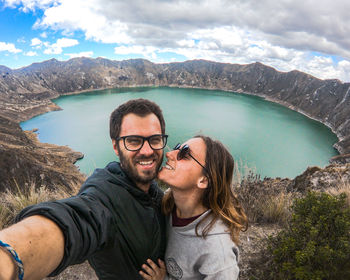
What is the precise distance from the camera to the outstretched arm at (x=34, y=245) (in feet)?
2.84

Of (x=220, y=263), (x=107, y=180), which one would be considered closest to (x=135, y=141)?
(x=107, y=180)

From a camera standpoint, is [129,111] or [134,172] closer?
[134,172]

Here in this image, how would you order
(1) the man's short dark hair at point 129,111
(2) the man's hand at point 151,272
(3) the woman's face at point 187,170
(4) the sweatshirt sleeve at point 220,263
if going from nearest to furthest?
(4) the sweatshirt sleeve at point 220,263 < (2) the man's hand at point 151,272 < (3) the woman's face at point 187,170 < (1) the man's short dark hair at point 129,111

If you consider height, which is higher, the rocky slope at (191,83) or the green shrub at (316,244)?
the rocky slope at (191,83)

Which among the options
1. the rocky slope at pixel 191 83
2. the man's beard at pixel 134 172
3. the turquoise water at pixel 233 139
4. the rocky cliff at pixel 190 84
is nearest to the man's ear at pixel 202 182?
the man's beard at pixel 134 172

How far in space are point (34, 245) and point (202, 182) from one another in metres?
1.45

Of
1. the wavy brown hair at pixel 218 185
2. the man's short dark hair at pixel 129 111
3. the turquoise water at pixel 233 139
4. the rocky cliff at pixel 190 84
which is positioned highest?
the rocky cliff at pixel 190 84

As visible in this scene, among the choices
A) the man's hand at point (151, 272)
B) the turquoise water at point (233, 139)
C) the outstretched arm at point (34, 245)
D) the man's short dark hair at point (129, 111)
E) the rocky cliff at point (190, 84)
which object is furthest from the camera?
the rocky cliff at point (190, 84)

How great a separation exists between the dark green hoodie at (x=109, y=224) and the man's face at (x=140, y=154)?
11 centimetres

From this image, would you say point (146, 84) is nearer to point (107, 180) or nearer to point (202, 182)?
point (202, 182)

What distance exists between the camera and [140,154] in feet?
6.73

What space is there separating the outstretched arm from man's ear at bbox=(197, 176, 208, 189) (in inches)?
49.9

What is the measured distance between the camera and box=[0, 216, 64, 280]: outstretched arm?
34.1 inches

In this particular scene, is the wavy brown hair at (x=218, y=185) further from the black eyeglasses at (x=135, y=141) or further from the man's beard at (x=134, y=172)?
the black eyeglasses at (x=135, y=141)
